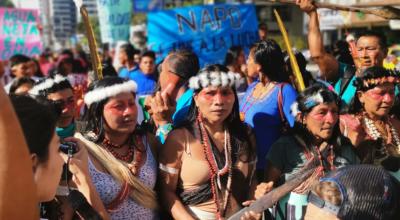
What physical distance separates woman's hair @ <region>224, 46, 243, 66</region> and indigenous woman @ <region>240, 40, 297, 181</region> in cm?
449

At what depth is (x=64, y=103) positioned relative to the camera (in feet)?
12.6

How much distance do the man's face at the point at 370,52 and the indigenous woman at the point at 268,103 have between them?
0.89 meters

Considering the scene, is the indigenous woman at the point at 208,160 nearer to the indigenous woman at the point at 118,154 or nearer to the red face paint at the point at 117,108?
the indigenous woman at the point at 118,154

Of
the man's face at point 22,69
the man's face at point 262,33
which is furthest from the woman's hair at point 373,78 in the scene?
the man's face at point 262,33

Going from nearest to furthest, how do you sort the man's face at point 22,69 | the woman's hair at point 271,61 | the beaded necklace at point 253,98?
the beaded necklace at point 253,98 → the woman's hair at point 271,61 → the man's face at point 22,69

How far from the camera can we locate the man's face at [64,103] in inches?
150

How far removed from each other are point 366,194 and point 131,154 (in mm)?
1810

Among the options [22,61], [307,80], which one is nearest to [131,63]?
[22,61]

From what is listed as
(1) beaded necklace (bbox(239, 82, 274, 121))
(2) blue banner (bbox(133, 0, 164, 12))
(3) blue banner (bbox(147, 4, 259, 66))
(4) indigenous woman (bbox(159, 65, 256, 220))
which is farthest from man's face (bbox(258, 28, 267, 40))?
(2) blue banner (bbox(133, 0, 164, 12))

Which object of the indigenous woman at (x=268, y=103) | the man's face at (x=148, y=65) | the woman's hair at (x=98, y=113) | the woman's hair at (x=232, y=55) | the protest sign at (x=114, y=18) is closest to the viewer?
the woman's hair at (x=98, y=113)

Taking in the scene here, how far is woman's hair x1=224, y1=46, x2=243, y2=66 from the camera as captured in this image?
28.6 ft

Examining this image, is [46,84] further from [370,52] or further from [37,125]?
[370,52]

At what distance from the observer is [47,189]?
1.64 metres

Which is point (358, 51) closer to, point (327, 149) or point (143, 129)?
point (327, 149)
